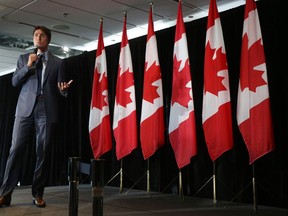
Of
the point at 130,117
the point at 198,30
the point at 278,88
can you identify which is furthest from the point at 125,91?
the point at 278,88

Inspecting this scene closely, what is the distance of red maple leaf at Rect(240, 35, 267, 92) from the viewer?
2902 mm

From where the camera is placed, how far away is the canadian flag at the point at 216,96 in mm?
3094

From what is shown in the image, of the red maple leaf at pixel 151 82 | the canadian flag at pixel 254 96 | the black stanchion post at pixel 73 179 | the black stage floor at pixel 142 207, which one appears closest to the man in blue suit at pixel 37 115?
the black stage floor at pixel 142 207

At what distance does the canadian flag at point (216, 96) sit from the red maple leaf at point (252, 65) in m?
0.18

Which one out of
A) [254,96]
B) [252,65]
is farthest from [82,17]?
[254,96]

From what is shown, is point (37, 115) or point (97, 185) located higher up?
point (37, 115)

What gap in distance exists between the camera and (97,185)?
135 centimetres

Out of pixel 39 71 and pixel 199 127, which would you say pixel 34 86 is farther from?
pixel 199 127

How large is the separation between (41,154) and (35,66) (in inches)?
27.5

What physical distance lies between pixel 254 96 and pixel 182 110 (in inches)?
29.5

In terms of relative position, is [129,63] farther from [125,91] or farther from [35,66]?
[35,66]

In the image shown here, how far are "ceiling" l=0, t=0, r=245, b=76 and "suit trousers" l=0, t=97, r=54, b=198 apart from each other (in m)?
1.67

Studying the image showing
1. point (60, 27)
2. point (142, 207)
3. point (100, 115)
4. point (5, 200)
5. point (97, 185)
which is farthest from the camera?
point (60, 27)

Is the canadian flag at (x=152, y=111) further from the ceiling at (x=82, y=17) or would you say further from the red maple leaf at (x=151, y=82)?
the ceiling at (x=82, y=17)
